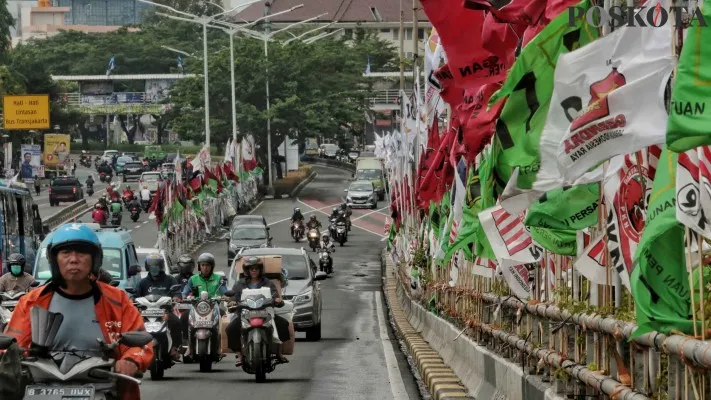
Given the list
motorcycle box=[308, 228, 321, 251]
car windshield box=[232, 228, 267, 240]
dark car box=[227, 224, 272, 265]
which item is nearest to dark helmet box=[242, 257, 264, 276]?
dark car box=[227, 224, 272, 265]

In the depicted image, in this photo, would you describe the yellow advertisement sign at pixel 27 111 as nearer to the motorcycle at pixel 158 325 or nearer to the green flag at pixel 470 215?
the motorcycle at pixel 158 325

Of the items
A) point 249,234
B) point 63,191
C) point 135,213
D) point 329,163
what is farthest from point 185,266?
point 329,163

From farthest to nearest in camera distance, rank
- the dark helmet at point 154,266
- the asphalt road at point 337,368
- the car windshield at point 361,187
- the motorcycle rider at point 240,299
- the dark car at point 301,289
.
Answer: the car windshield at point 361,187, the dark car at point 301,289, the dark helmet at point 154,266, the motorcycle rider at point 240,299, the asphalt road at point 337,368

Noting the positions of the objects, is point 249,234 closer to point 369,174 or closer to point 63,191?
point 63,191

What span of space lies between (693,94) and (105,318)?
131 inches

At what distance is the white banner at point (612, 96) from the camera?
9.36 m

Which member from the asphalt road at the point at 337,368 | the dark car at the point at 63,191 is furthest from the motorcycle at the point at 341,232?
the dark car at the point at 63,191

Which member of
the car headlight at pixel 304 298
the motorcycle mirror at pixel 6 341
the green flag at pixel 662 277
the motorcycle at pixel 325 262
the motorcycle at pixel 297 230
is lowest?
the motorcycle at pixel 325 262

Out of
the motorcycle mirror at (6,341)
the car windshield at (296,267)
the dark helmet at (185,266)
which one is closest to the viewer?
the motorcycle mirror at (6,341)

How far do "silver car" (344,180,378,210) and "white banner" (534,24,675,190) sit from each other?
8221 centimetres

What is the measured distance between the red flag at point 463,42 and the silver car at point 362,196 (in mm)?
72730

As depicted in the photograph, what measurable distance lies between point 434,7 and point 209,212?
57176 millimetres

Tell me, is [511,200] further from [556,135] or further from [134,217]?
[134,217]

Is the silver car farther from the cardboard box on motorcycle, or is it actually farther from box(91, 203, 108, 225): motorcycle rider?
the cardboard box on motorcycle
